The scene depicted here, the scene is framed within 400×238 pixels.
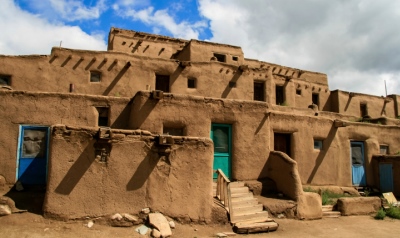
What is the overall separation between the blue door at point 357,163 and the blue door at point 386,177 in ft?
2.86

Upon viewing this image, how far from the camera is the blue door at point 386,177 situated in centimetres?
1681

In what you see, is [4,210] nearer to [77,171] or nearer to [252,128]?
[77,171]

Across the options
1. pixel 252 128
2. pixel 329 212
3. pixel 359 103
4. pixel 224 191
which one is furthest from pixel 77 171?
pixel 359 103

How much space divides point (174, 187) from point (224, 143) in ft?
12.0

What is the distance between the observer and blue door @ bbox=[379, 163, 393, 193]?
16.8 meters

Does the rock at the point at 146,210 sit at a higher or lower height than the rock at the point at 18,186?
lower

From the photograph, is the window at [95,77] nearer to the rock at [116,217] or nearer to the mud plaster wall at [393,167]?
the rock at [116,217]

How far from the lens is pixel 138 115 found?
12.1 metres

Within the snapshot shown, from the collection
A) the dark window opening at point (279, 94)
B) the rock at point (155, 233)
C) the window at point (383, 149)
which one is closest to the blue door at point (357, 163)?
the window at point (383, 149)

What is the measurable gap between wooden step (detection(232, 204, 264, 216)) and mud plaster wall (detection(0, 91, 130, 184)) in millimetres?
5124

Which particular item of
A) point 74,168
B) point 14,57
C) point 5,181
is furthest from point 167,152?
point 14,57

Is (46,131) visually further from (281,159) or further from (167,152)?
(281,159)

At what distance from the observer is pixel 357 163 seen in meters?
17.1

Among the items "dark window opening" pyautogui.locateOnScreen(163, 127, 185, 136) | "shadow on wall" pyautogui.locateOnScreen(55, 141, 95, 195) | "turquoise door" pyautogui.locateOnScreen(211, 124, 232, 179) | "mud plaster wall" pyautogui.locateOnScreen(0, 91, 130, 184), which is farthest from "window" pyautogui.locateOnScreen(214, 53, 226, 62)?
"shadow on wall" pyautogui.locateOnScreen(55, 141, 95, 195)
